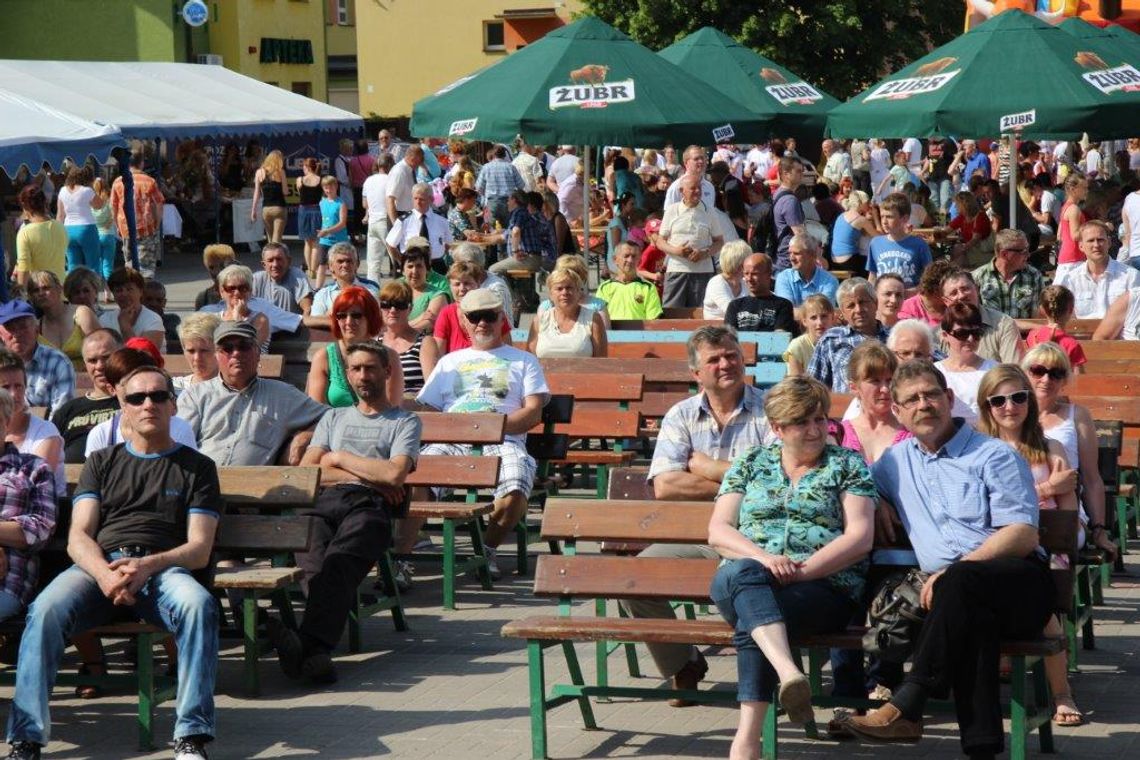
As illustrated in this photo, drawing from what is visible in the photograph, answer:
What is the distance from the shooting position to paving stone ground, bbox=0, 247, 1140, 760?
23.8 feet

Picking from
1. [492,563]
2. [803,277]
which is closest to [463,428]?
[492,563]

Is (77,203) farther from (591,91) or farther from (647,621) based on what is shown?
(647,621)

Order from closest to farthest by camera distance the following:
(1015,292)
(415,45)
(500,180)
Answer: (1015,292), (500,180), (415,45)

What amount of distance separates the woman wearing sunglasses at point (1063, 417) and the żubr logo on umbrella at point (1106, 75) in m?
6.27

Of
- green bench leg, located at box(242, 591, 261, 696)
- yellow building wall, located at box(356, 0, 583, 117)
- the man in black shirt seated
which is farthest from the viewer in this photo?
yellow building wall, located at box(356, 0, 583, 117)

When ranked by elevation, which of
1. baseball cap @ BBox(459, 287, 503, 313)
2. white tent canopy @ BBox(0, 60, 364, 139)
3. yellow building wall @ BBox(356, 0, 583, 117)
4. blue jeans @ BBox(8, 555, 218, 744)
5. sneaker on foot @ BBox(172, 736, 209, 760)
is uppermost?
yellow building wall @ BBox(356, 0, 583, 117)

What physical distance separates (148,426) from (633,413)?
4.15 metres

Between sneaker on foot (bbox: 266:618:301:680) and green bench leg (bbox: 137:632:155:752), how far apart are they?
3.03 ft

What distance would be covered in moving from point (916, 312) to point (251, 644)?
4.84 meters

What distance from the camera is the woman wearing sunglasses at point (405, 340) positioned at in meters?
11.7

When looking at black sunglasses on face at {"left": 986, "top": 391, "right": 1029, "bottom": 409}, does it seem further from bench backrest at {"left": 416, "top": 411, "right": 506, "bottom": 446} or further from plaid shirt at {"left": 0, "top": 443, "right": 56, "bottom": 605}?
plaid shirt at {"left": 0, "top": 443, "right": 56, "bottom": 605}

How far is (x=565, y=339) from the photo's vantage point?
42.0ft

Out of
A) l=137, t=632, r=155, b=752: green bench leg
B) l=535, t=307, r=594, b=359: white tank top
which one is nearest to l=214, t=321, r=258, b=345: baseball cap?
l=137, t=632, r=155, b=752: green bench leg

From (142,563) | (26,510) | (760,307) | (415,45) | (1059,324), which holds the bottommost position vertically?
(142,563)
